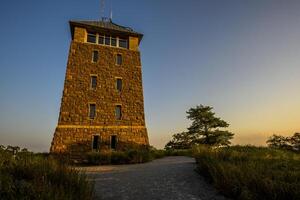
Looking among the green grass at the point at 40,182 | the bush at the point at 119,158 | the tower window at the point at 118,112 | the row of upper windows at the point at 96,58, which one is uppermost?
the row of upper windows at the point at 96,58

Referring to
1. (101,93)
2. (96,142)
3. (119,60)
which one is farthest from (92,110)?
(119,60)

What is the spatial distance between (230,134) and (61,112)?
1925cm

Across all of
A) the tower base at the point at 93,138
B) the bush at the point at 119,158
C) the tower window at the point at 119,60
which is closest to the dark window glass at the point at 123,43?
the tower window at the point at 119,60

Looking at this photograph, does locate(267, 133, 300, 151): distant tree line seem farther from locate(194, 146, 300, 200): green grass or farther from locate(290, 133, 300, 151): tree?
locate(194, 146, 300, 200): green grass

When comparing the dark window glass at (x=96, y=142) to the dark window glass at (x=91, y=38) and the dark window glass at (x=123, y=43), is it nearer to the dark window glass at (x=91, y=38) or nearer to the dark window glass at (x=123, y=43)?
the dark window glass at (x=91, y=38)

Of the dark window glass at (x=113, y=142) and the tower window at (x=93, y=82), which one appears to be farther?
the tower window at (x=93, y=82)

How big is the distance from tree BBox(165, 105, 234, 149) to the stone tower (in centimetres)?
793

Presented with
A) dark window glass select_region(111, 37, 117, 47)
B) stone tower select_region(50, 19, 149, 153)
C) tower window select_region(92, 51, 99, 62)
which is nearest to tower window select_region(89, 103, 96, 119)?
stone tower select_region(50, 19, 149, 153)

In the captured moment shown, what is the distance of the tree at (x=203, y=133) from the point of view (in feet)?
90.2

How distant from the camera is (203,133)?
28.1 meters

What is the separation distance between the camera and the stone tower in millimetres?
20141

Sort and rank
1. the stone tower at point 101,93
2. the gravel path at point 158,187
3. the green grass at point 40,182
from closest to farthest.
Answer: the green grass at point 40,182, the gravel path at point 158,187, the stone tower at point 101,93

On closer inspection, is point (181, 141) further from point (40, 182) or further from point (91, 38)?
point (40, 182)

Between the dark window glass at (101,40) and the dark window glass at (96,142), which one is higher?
the dark window glass at (101,40)
